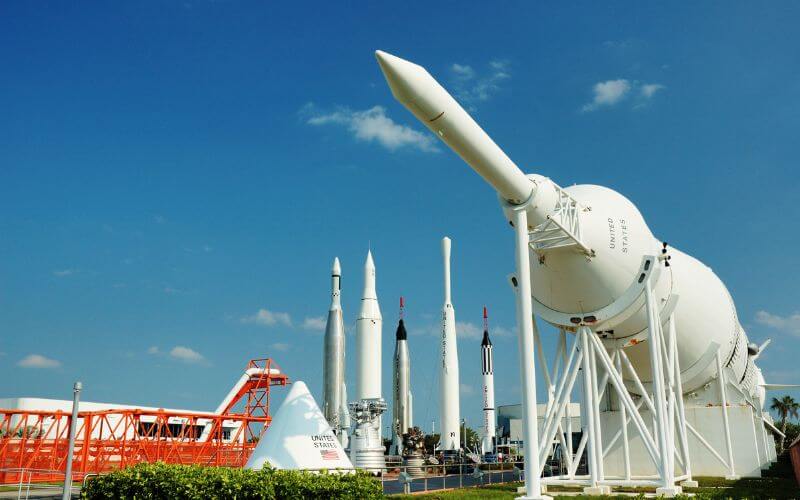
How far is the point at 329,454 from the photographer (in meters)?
19.6

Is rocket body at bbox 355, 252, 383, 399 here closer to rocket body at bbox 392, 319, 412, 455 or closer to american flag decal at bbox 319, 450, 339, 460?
rocket body at bbox 392, 319, 412, 455

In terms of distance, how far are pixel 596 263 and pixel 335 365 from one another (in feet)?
86.2

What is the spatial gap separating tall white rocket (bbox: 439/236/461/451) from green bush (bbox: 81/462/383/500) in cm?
3009

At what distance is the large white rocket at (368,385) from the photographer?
34406 mm

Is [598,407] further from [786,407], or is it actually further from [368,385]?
[786,407]

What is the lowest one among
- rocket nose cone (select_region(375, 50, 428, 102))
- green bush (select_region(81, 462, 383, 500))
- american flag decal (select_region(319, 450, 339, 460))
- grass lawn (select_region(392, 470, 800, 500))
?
grass lawn (select_region(392, 470, 800, 500))

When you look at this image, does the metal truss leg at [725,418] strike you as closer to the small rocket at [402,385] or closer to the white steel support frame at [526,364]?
the white steel support frame at [526,364]

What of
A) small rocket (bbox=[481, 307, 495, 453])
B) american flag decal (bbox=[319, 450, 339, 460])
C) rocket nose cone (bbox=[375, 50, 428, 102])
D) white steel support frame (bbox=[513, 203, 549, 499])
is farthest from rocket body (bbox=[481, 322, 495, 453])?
rocket nose cone (bbox=[375, 50, 428, 102])

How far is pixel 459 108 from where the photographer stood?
1431cm

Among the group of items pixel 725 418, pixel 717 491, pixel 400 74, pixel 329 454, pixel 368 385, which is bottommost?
pixel 717 491

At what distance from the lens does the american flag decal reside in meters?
19.5

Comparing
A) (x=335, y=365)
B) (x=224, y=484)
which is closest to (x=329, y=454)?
(x=224, y=484)

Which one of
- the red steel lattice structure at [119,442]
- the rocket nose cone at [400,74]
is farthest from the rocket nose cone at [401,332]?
the rocket nose cone at [400,74]

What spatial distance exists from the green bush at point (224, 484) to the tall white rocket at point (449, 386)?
98.7 feet
